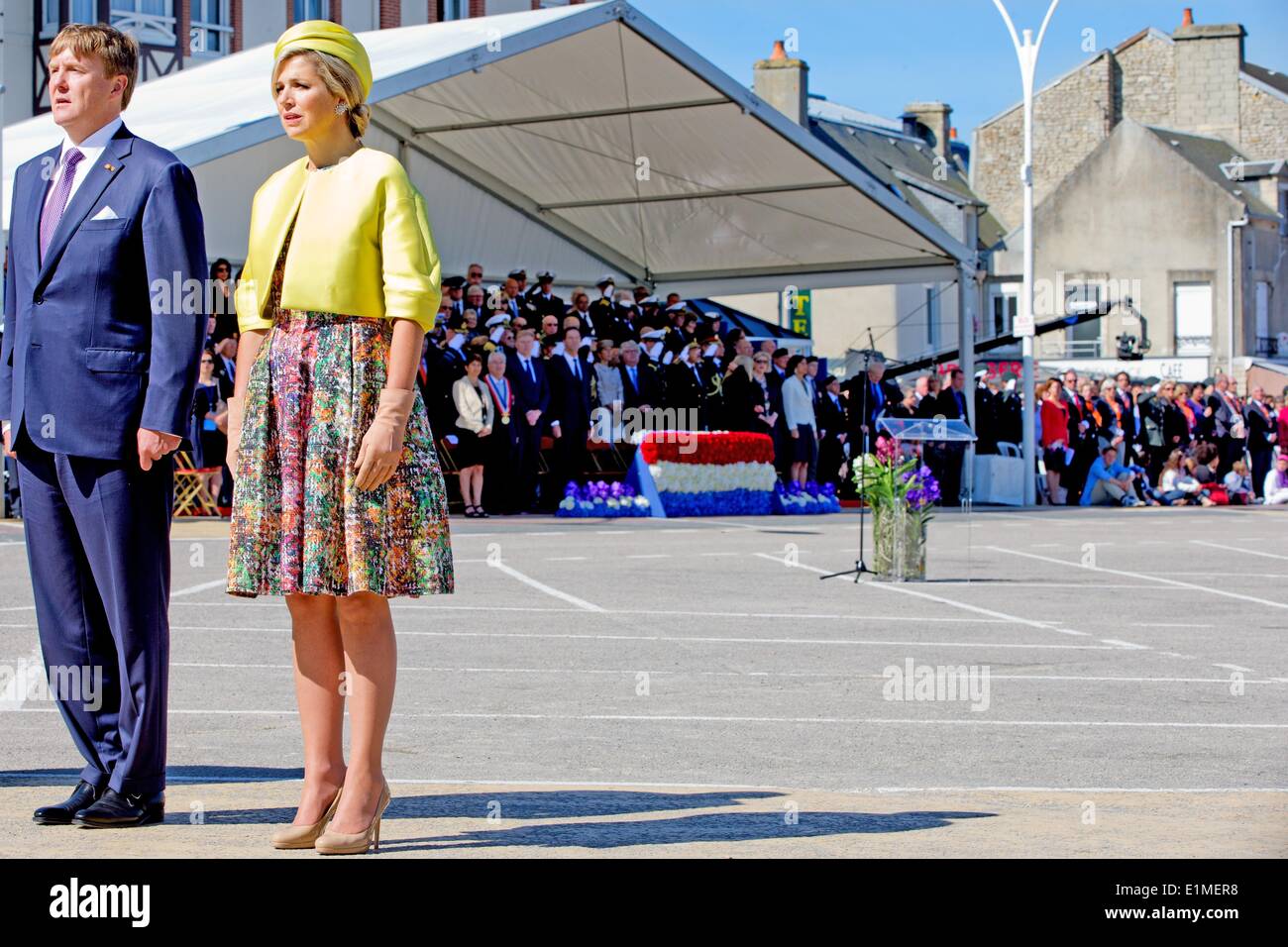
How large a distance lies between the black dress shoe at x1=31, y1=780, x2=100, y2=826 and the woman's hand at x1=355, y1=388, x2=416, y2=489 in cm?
129

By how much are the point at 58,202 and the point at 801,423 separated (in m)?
23.8

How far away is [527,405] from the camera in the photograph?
25.9 meters

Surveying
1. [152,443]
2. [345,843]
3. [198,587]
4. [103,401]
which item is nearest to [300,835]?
[345,843]

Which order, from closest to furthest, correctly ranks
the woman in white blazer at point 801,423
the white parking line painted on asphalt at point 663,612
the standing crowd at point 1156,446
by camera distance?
the white parking line painted on asphalt at point 663,612
the woman in white blazer at point 801,423
the standing crowd at point 1156,446

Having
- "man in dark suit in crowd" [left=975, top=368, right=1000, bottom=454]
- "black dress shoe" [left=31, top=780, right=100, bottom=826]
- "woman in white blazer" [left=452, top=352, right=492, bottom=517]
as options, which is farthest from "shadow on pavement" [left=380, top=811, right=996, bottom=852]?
"man in dark suit in crowd" [left=975, top=368, right=1000, bottom=454]

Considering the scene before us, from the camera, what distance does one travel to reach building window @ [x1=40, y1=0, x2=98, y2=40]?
4491cm

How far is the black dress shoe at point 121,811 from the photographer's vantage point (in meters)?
5.70

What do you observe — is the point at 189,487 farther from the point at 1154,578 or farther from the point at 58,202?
the point at 58,202

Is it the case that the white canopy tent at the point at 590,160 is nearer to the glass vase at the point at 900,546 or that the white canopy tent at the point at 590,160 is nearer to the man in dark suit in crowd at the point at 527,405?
the man in dark suit in crowd at the point at 527,405

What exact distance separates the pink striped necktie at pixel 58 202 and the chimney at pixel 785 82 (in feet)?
203

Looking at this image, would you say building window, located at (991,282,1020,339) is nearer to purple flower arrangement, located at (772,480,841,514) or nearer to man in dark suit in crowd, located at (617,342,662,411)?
purple flower arrangement, located at (772,480,841,514)

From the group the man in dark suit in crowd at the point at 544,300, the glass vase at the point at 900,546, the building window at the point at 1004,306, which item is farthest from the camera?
the building window at the point at 1004,306

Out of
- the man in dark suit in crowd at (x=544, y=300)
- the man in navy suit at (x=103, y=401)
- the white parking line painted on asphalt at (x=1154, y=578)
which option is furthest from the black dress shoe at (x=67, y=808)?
the man in dark suit in crowd at (x=544, y=300)

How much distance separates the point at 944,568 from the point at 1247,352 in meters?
51.4
